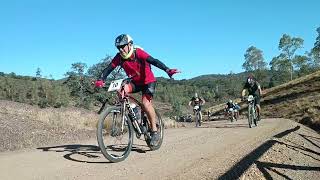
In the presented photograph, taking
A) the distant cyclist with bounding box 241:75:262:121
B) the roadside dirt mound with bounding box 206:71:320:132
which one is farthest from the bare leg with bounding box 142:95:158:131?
the roadside dirt mound with bounding box 206:71:320:132

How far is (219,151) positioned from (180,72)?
2099 millimetres

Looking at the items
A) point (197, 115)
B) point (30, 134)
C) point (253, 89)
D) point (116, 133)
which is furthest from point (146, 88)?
point (197, 115)

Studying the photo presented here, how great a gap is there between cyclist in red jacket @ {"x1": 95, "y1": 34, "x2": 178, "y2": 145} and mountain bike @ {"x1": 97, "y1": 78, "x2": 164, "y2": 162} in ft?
0.62

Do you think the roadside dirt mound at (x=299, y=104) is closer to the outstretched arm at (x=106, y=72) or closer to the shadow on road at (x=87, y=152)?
the shadow on road at (x=87, y=152)

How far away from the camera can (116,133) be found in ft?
29.3

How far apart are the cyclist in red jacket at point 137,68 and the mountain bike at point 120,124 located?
0.19 m

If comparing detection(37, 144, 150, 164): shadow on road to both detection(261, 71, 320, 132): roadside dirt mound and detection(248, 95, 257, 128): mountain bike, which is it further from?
detection(261, 71, 320, 132): roadside dirt mound

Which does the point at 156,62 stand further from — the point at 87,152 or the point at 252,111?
the point at 252,111

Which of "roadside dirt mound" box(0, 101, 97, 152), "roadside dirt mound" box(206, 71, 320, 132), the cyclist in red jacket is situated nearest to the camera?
the cyclist in red jacket

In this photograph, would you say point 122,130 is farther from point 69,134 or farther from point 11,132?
point 69,134

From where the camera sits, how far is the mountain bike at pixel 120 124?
8.59m

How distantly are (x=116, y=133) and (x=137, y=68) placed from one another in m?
1.29

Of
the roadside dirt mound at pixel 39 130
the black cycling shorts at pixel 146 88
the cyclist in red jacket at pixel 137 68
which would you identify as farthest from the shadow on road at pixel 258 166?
the roadside dirt mound at pixel 39 130

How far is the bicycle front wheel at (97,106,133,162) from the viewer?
8555 mm
